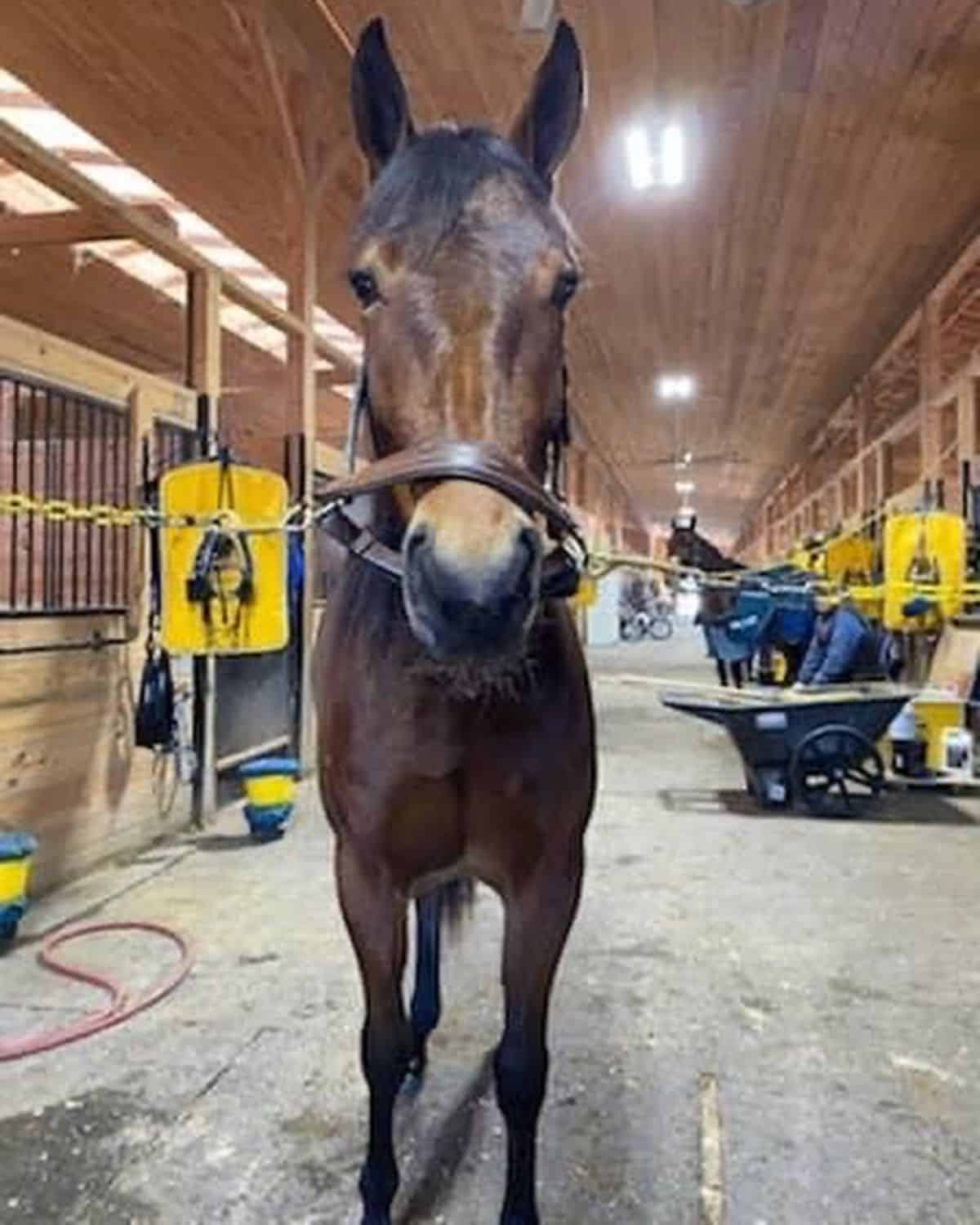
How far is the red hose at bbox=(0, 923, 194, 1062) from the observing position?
1958 mm

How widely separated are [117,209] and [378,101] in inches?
90.2

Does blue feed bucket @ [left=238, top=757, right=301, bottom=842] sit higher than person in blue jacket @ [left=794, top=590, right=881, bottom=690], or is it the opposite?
person in blue jacket @ [left=794, top=590, right=881, bottom=690]

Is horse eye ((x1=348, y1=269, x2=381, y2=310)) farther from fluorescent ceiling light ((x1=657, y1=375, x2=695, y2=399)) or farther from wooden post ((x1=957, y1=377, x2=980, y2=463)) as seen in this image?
fluorescent ceiling light ((x1=657, y1=375, x2=695, y2=399))

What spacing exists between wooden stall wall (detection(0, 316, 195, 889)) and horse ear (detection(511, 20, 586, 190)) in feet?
6.54

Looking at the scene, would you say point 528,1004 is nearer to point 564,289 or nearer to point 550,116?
point 564,289

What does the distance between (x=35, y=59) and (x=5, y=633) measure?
309 cm

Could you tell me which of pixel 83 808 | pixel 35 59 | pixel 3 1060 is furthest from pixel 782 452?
pixel 3 1060

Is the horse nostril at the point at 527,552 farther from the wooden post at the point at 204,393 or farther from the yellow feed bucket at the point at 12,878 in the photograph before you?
the wooden post at the point at 204,393

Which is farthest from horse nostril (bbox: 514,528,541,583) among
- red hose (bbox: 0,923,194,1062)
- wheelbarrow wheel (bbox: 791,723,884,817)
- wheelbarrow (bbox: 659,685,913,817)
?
wheelbarrow wheel (bbox: 791,723,884,817)

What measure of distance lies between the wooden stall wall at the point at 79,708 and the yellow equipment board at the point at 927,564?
137 inches

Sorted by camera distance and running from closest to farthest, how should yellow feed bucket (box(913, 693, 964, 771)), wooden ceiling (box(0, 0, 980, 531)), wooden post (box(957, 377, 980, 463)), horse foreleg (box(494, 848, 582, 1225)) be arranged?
1. horse foreleg (box(494, 848, 582, 1225))
2. wooden ceiling (box(0, 0, 980, 531))
3. yellow feed bucket (box(913, 693, 964, 771))
4. wooden post (box(957, 377, 980, 463))

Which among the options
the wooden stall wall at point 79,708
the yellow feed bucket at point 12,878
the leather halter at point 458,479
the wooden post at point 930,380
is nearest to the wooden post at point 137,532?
the wooden stall wall at point 79,708

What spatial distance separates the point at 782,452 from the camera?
16234 millimetres

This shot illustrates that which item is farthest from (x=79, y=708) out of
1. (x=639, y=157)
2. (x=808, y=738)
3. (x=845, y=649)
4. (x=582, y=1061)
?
(x=639, y=157)
